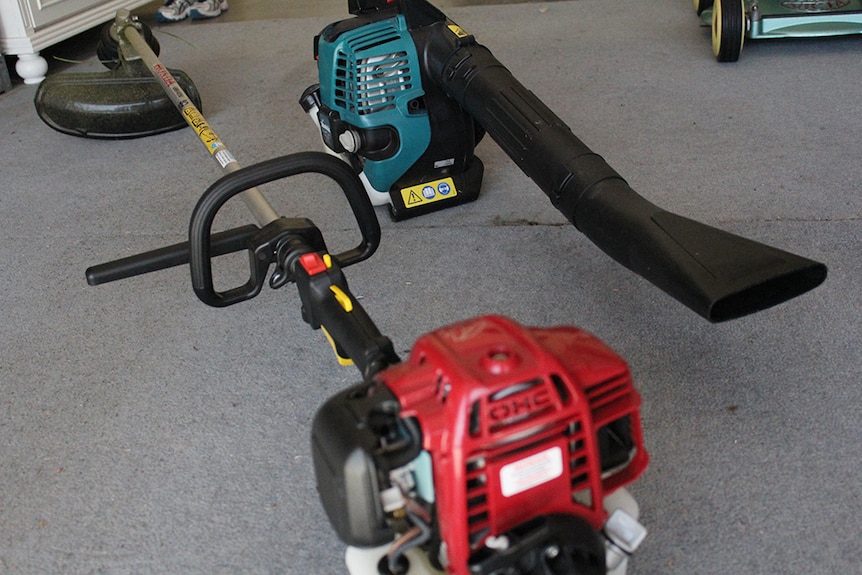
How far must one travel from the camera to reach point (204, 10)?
130 inches

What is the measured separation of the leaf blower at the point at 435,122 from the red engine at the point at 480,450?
354mm

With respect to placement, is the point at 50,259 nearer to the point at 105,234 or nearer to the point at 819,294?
the point at 105,234

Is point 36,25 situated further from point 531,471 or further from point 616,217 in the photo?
point 531,471

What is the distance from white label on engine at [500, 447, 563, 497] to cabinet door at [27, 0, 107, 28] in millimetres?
2505

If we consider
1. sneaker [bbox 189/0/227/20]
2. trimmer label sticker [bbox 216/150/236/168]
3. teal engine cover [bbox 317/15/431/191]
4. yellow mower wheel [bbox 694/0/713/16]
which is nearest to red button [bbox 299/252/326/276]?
trimmer label sticker [bbox 216/150/236/168]

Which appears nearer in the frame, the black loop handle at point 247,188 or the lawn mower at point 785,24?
the black loop handle at point 247,188

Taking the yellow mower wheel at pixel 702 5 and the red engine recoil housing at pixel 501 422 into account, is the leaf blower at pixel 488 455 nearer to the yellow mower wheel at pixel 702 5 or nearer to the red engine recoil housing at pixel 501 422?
the red engine recoil housing at pixel 501 422

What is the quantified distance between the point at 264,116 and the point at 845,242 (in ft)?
5.02

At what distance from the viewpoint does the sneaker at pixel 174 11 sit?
10.7 feet

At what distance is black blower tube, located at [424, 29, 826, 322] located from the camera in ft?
3.13

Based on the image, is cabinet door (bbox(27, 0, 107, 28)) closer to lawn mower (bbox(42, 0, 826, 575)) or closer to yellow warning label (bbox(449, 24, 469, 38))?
yellow warning label (bbox(449, 24, 469, 38))

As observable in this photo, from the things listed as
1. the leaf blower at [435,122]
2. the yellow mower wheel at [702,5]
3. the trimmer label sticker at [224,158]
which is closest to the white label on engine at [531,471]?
the leaf blower at [435,122]

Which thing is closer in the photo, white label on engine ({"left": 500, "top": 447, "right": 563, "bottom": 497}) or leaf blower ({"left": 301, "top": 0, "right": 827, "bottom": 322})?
white label on engine ({"left": 500, "top": 447, "right": 563, "bottom": 497})

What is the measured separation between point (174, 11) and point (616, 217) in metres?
2.63
